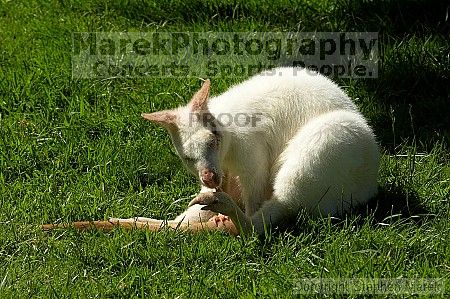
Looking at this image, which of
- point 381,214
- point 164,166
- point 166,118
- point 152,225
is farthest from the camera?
point 164,166

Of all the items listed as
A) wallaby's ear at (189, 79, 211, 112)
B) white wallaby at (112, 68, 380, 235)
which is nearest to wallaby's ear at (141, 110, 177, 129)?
white wallaby at (112, 68, 380, 235)

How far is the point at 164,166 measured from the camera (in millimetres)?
5898

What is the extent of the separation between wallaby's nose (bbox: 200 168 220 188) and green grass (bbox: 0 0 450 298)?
316 millimetres

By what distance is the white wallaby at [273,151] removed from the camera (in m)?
4.93

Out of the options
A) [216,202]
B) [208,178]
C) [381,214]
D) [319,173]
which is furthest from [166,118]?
[381,214]

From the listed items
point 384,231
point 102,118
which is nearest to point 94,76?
point 102,118

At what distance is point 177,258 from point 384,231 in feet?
3.42

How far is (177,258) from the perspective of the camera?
482 centimetres

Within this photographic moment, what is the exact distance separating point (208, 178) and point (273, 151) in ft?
1.97

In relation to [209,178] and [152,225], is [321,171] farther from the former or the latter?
[152,225]

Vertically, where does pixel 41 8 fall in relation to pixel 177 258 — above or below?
above

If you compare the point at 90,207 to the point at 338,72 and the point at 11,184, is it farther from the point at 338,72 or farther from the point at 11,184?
the point at 338,72

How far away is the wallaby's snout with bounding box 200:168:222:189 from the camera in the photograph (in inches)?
189

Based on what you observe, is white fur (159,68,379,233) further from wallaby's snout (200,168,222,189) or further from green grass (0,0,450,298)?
green grass (0,0,450,298)
